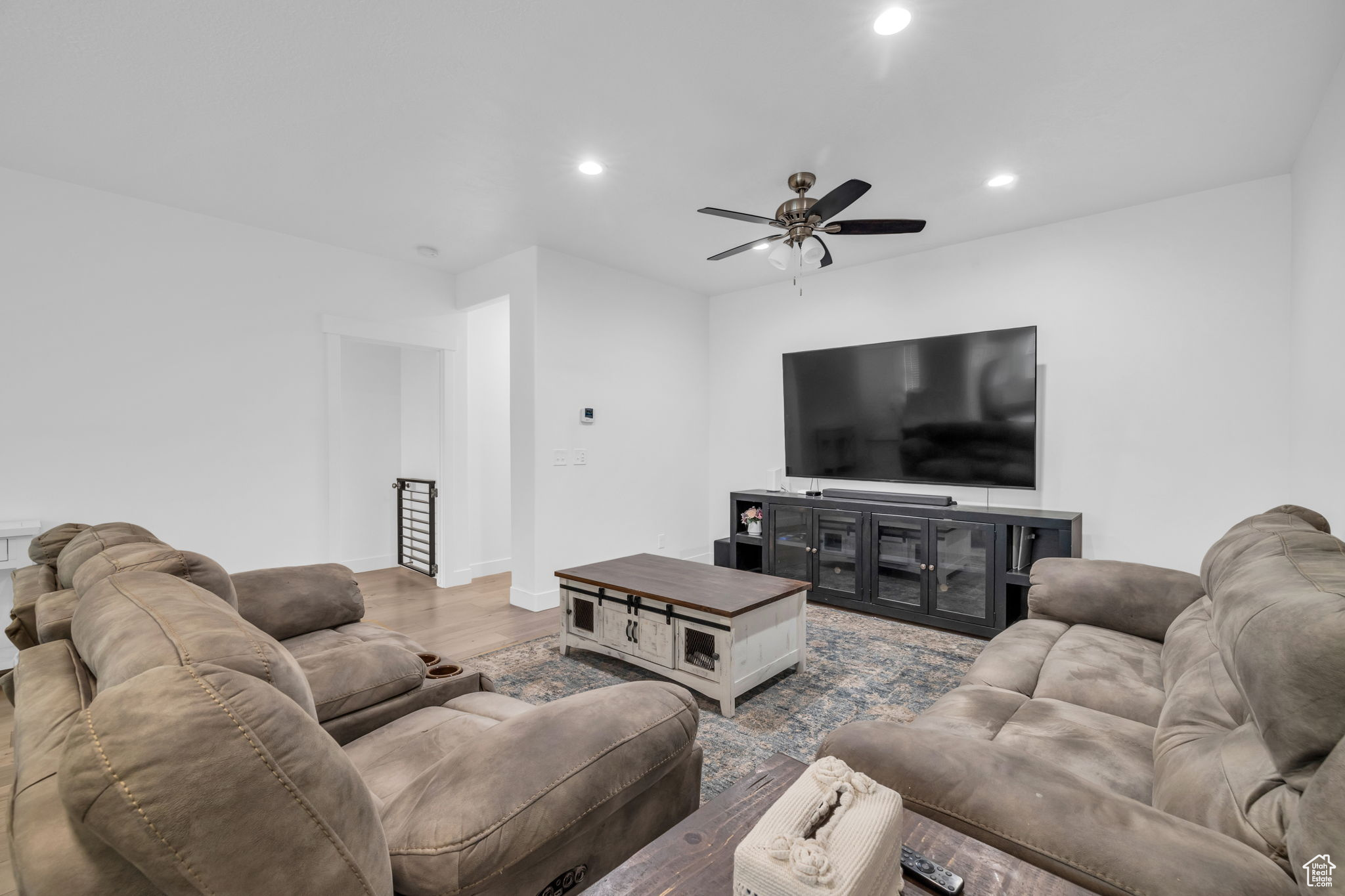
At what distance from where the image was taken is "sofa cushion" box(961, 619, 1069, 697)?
187 cm

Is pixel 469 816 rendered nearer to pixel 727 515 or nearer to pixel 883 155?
pixel 883 155

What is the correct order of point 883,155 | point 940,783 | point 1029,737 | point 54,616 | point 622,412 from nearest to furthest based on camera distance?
point 940,783 → point 54,616 → point 1029,737 → point 883,155 → point 622,412

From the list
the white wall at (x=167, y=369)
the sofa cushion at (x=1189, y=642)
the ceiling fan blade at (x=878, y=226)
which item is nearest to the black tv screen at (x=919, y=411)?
the ceiling fan blade at (x=878, y=226)

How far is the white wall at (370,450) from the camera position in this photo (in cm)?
541

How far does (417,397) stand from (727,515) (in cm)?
331

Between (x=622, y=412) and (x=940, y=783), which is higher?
(x=622, y=412)

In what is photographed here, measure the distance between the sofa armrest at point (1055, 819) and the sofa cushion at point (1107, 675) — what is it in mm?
886

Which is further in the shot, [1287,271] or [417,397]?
[417,397]

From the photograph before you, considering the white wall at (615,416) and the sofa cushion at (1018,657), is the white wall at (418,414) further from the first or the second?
the sofa cushion at (1018,657)

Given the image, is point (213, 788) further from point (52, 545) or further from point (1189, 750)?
point (52, 545)

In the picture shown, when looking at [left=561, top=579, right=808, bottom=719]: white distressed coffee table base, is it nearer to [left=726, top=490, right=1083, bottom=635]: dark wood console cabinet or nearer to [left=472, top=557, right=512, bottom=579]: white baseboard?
[left=726, top=490, right=1083, bottom=635]: dark wood console cabinet

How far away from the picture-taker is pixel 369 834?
2.40 ft

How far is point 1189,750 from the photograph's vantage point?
1140 mm

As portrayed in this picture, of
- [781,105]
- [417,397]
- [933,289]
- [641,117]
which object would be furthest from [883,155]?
[417,397]
